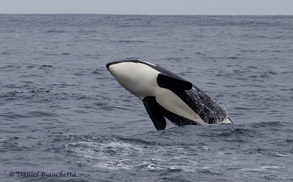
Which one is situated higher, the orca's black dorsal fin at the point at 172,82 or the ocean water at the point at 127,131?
the orca's black dorsal fin at the point at 172,82

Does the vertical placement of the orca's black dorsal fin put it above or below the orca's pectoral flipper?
above

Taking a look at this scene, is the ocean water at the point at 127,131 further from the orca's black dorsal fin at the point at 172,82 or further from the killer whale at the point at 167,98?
the orca's black dorsal fin at the point at 172,82

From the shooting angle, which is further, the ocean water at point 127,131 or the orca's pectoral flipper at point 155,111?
the orca's pectoral flipper at point 155,111

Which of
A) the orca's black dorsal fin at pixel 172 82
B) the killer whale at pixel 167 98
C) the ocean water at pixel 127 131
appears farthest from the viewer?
the killer whale at pixel 167 98

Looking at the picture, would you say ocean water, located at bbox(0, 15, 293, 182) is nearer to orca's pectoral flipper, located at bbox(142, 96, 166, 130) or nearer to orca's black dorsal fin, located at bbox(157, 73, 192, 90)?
orca's pectoral flipper, located at bbox(142, 96, 166, 130)

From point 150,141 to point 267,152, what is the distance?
2683 mm

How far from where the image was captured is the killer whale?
633 inches

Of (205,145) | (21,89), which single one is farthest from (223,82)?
(205,145)

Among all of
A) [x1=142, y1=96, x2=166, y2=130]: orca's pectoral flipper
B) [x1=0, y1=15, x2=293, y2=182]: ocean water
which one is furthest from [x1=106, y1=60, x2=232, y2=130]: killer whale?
[x1=0, y1=15, x2=293, y2=182]: ocean water

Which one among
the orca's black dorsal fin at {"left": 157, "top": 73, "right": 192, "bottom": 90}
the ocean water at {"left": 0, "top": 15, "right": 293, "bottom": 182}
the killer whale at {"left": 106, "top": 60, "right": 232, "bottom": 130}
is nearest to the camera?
the ocean water at {"left": 0, "top": 15, "right": 293, "bottom": 182}

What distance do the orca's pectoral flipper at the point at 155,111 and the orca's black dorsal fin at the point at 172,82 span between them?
47 cm

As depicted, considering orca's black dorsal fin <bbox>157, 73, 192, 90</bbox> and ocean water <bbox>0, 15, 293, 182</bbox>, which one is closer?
ocean water <bbox>0, 15, 293, 182</bbox>

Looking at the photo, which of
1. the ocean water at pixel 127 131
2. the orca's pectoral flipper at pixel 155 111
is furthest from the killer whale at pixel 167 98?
the ocean water at pixel 127 131

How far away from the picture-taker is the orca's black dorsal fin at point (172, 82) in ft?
51.3
